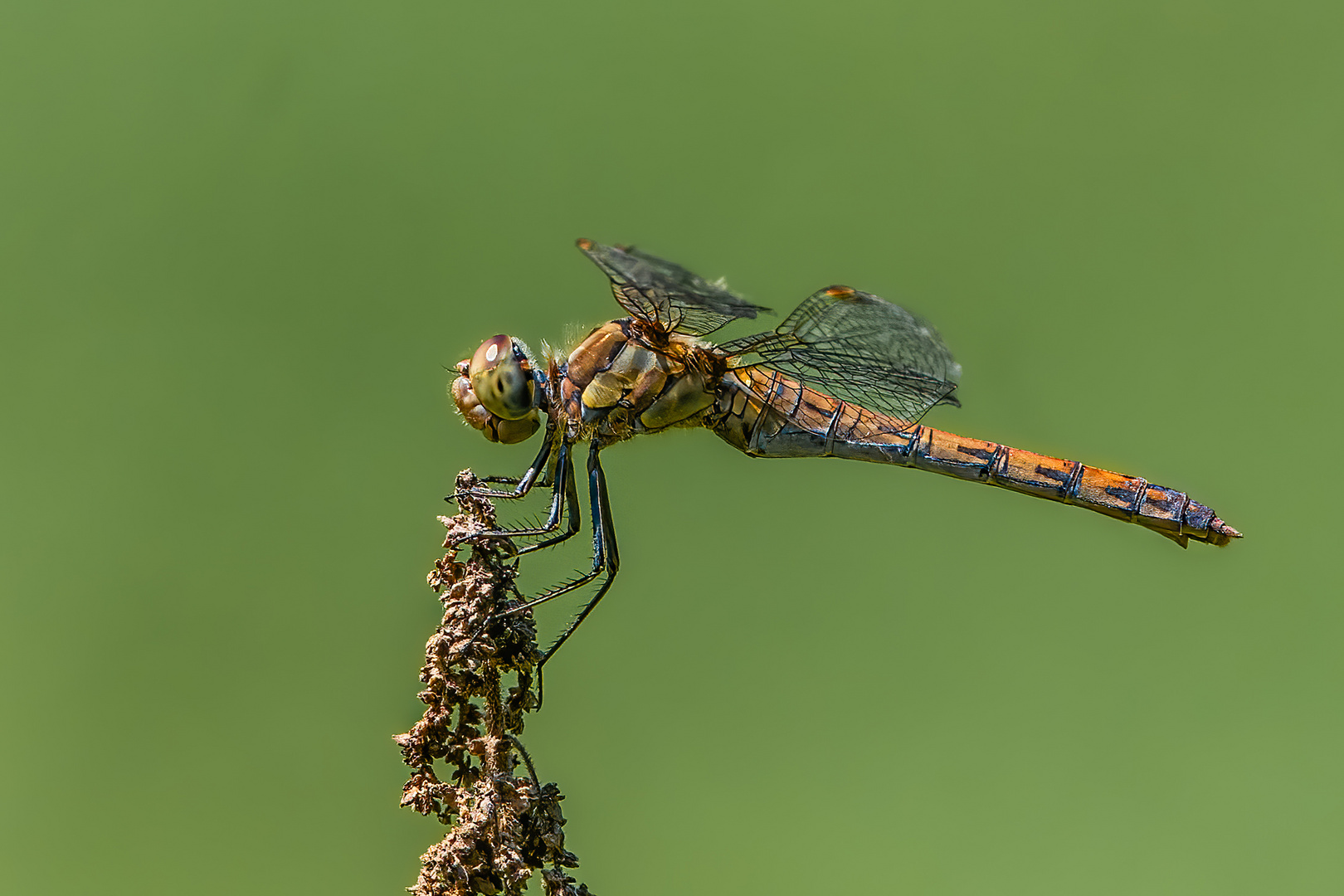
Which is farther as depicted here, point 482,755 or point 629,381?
point 629,381

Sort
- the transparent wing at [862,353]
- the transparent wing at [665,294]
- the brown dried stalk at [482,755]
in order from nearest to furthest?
the brown dried stalk at [482,755] < the transparent wing at [665,294] < the transparent wing at [862,353]

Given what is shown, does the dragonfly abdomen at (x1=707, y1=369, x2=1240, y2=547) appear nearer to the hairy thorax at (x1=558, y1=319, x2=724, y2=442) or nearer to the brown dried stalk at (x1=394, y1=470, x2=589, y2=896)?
the hairy thorax at (x1=558, y1=319, x2=724, y2=442)

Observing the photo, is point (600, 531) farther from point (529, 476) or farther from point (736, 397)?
point (736, 397)

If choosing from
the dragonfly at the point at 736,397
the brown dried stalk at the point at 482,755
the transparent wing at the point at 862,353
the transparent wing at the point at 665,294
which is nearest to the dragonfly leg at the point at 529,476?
the dragonfly at the point at 736,397

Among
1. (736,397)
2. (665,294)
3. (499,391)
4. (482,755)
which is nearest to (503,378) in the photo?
(499,391)

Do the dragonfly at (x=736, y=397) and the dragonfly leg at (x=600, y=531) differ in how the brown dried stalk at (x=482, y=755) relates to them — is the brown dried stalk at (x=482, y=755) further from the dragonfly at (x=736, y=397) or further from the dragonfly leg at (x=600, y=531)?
the dragonfly leg at (x=600, y=531)

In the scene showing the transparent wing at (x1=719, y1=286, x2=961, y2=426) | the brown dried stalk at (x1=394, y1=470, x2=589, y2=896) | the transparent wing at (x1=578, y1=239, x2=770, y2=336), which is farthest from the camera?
the transparent wing at (x1=719, y1=286, x2=961, y2=426)

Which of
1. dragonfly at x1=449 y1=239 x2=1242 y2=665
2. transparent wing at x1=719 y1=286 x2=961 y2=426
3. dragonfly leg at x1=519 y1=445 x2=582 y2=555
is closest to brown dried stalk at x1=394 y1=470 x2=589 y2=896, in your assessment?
dragonfly at x1=449 y1=239 x2=1242 y2=665
